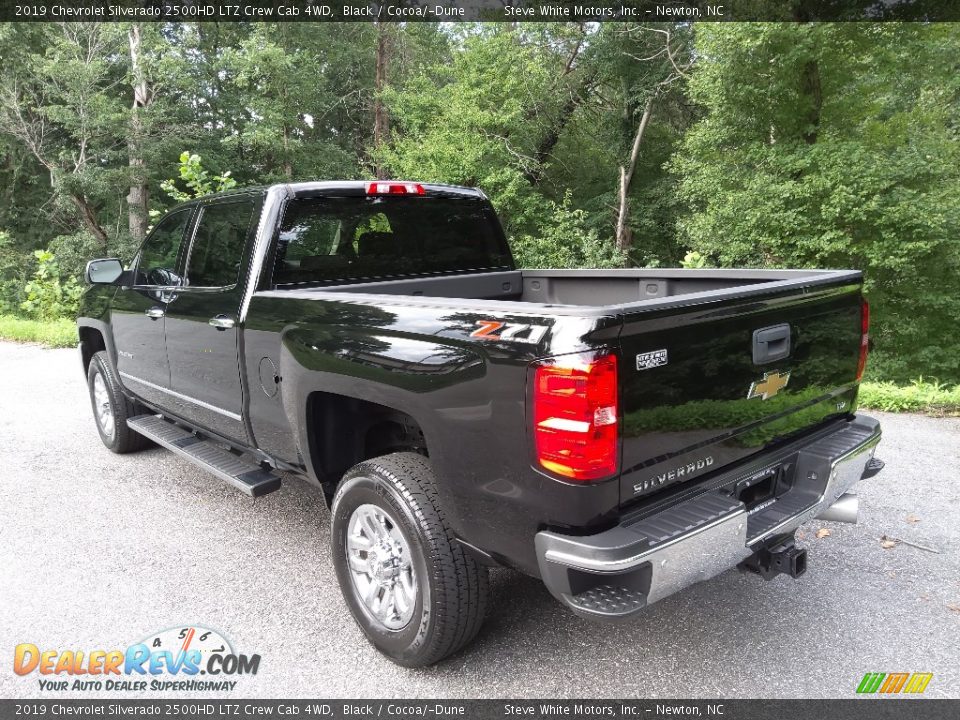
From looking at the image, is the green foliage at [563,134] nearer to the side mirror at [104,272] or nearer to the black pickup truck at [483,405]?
the side mirror at [104,272]

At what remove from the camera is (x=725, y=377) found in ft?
8.25

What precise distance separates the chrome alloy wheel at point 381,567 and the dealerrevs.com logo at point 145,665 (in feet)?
1.77

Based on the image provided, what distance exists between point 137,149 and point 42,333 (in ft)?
37.2

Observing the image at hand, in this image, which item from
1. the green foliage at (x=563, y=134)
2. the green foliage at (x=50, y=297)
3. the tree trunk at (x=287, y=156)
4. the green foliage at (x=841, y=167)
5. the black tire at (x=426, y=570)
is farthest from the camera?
the tree trunk at (x=287, y=156)

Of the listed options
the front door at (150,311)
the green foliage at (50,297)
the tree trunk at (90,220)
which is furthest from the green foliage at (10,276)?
the front door at (150,311)

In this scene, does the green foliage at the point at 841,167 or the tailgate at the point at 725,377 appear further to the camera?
the green foliage at the point at 841,167

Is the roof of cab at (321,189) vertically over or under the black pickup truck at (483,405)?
over

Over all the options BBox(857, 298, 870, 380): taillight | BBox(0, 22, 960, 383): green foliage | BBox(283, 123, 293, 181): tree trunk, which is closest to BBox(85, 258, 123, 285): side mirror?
BBox(857, 298, 870, 380): taillight

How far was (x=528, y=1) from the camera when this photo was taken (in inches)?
922

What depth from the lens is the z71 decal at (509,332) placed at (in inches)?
86.7

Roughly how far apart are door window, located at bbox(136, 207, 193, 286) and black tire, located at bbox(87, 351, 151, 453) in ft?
3.27

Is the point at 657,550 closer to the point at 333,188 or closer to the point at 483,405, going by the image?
the point at 483,405

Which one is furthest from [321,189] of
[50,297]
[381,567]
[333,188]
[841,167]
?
[841,167]

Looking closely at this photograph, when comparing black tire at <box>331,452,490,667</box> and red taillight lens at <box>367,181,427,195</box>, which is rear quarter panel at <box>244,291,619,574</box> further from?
red taillight lens at <box>367,181,427,195</box>
